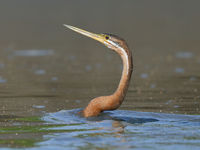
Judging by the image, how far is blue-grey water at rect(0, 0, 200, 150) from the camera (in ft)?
27.7

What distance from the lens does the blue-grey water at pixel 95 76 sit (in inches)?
333

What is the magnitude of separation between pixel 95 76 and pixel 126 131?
308 inches

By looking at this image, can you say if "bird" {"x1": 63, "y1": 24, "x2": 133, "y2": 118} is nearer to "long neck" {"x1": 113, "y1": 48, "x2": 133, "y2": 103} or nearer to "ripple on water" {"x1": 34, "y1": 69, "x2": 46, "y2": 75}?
"long neck" {"x1": 113, "y1": 48, "x2": 133, "y2": 103}

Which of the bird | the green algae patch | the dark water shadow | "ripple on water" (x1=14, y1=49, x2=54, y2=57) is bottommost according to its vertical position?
the green algae patch

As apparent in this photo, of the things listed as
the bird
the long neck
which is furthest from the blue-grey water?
the long neck

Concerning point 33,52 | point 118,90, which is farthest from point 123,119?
point 33,52

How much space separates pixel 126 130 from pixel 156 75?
319 inches

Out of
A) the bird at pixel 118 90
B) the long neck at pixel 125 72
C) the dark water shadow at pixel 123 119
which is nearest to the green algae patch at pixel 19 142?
the dark water shadow at pixel 123 119

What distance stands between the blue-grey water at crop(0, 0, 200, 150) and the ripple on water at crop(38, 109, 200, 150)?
0.05ft

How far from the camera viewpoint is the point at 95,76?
54.1ft

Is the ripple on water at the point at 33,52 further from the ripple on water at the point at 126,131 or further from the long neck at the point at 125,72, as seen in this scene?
the long neck at the point at 125,72

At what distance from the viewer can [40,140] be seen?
26.9 feet

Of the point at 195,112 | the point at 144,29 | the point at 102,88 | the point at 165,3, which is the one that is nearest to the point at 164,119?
the point at 195,112

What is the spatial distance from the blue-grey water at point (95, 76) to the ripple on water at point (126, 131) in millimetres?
14
